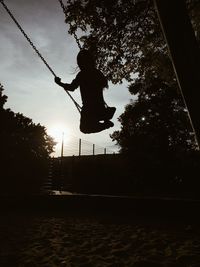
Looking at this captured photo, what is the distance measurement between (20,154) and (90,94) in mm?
16546

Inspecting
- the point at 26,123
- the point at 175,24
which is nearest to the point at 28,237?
the point at 175,24

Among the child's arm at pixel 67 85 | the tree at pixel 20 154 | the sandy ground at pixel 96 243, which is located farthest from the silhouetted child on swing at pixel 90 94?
the tree at pixel 20 154

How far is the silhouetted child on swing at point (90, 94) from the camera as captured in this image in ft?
17.6

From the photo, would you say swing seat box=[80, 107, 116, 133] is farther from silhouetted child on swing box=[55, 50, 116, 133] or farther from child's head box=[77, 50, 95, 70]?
child's head box=[77, 50, 95, 70]

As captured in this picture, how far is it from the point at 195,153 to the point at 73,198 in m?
13.5

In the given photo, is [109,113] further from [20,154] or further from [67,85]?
[20,154]

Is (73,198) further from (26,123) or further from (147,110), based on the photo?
(147,110)

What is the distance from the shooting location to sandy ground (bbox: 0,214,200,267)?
5.93 m

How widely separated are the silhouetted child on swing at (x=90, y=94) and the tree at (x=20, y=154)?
45.8ft

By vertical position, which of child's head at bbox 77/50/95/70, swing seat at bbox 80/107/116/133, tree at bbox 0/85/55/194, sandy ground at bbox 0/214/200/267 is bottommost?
sandy ground at bbox 0/214/200/267

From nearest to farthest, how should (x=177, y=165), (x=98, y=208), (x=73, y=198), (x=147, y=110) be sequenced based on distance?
Answer: (x=98, y=208) < (x=73, y=198) < (x=177, y=165) < (x=147, y=110)

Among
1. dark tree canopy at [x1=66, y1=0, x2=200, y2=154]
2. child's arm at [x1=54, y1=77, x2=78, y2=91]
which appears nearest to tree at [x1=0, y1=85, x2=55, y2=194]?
dark tree canopy at [x1=66, y1=0, x2=200, y2=154]

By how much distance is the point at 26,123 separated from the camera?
25.6 m

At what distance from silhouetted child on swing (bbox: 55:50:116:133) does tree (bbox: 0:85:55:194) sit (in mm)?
13965
